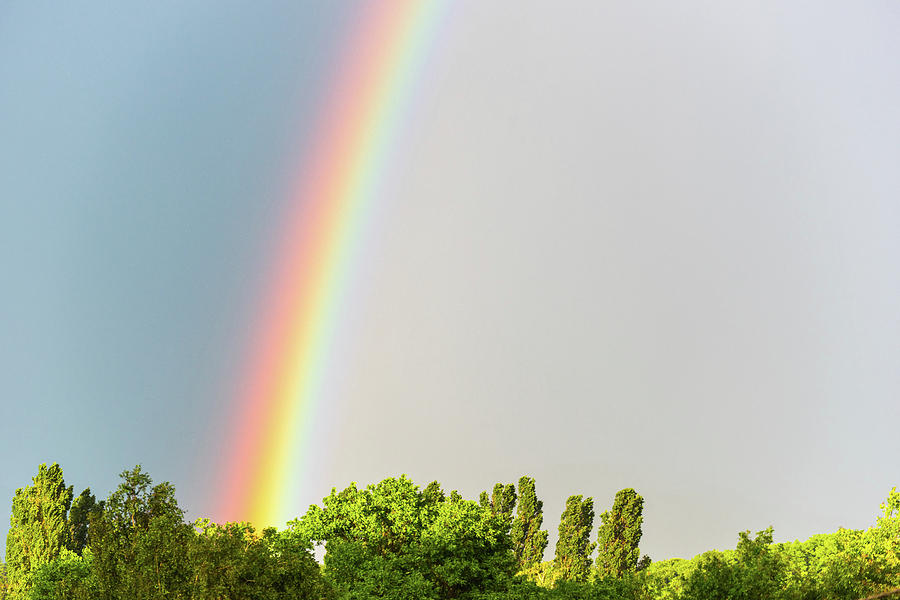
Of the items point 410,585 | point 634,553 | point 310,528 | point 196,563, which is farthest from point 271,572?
point 634,553

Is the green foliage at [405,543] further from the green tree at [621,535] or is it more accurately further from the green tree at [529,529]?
the green tree at [529,529]

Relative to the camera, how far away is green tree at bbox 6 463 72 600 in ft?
260

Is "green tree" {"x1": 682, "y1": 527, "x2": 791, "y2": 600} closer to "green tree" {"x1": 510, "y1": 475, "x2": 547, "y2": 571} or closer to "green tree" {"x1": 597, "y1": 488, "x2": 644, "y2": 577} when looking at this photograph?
"green tree" {"x1": 597, "y1": 488, "x2": 644, "y2": 577}

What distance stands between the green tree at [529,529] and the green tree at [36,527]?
5361cm

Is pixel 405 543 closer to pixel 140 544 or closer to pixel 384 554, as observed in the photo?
pixel 384 554

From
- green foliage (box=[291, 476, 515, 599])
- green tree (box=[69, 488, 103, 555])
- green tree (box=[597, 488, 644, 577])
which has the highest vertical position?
green tree (box=[69, 488, 103, 555])

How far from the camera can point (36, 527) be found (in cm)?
8075

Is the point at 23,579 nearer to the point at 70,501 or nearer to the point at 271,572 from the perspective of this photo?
the point at 70,501

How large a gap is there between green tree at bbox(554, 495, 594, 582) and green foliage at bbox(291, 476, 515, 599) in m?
42.2

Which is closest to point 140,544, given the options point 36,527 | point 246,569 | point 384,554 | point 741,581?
point 246,569

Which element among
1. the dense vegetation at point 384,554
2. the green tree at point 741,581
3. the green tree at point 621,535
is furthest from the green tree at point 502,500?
the green tree at point 741,581

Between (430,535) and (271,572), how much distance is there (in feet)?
107

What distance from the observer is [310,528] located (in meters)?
62.7

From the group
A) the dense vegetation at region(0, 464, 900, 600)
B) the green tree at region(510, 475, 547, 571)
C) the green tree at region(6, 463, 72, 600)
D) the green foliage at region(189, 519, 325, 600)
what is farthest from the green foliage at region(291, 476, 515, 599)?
the green tree at region(510, 475, 547, 571)
